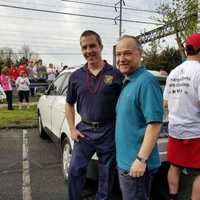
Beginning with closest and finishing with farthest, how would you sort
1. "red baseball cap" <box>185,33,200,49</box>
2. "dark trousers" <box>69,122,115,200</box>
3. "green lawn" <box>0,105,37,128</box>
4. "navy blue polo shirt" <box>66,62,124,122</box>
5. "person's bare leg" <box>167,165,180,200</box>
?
"navy blue polo shirt" <box>66,62,124,122</box> → "dark trousers" <box>69,122,115,200</box> → "red baseball cap" <box>185,33,200,49</box> → "person's bare leg" <box>167,165,180,200</box> → "green lawn" <box>0,105,37,128</box>

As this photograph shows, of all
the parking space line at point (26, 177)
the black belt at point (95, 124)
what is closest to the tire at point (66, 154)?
the parking space line at point (26, 177)

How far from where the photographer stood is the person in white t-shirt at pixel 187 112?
3.76 meters

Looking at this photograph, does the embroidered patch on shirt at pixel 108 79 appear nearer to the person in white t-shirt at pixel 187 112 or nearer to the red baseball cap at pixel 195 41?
the person in white t-shirt at pixel 187 112

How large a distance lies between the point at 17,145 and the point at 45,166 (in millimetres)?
1971

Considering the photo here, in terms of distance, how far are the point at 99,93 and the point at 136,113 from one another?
931mm

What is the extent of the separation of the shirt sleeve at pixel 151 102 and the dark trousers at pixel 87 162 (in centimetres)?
106

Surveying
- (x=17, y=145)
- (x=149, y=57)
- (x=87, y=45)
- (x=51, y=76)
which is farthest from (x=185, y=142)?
(x=149, y=57)

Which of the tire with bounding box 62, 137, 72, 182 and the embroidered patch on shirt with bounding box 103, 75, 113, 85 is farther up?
the embroidered patch on shirt with bounding box 103, 75, 113, 85

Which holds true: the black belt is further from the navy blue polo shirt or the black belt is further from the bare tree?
the bare tree

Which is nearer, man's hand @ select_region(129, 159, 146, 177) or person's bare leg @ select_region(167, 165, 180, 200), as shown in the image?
man's hand @ select_region(129, 159, 146, 177)

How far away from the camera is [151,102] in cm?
268

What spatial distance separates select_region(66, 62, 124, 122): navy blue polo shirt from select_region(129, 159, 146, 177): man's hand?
1.01 meters

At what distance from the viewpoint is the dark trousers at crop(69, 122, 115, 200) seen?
12.3 feet

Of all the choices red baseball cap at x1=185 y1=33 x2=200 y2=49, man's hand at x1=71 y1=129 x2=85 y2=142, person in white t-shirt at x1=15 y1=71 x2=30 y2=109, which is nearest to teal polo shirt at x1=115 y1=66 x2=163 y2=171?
man's hand at x1=71 y1=129 x2=85 y2=142
